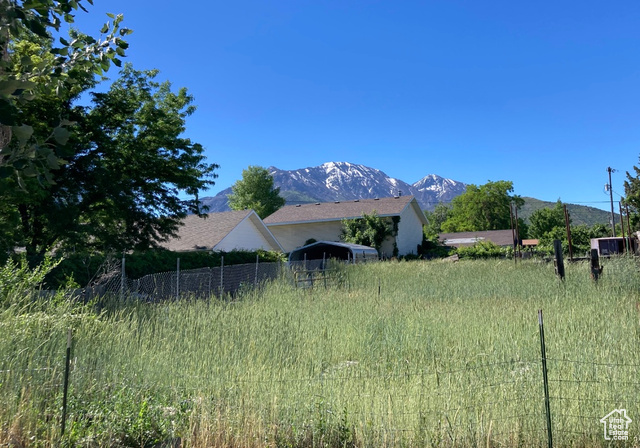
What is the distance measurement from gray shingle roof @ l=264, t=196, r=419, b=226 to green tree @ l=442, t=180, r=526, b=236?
4954 cm

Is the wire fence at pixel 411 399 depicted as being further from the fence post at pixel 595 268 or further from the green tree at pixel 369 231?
the green tree at pixel 369 231

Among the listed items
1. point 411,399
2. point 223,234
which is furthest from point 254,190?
point 411,399

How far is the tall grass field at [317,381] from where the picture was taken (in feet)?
11.3

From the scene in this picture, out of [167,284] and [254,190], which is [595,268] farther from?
[254,190]

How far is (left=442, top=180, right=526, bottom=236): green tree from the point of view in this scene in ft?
262

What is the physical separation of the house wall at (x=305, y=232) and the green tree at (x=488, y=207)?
52.6m

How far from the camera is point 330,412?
12.0 ft

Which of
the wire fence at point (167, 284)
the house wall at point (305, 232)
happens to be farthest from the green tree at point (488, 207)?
the wire fence at point (167, 284)

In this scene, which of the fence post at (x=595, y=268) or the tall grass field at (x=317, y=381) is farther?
the fence post at (x=595, y=268)

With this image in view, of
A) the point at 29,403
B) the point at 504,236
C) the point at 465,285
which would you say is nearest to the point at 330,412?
the point at 29,403

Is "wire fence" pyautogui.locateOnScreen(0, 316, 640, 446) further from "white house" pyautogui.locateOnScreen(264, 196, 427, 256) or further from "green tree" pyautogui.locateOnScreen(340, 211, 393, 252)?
"white house" pyautogui.locateOnScreen(264, 196, 427, 256)

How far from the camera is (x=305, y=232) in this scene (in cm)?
3600

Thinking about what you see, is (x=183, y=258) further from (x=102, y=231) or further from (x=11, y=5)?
(x=11, y=5)

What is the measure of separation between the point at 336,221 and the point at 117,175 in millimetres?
21477
